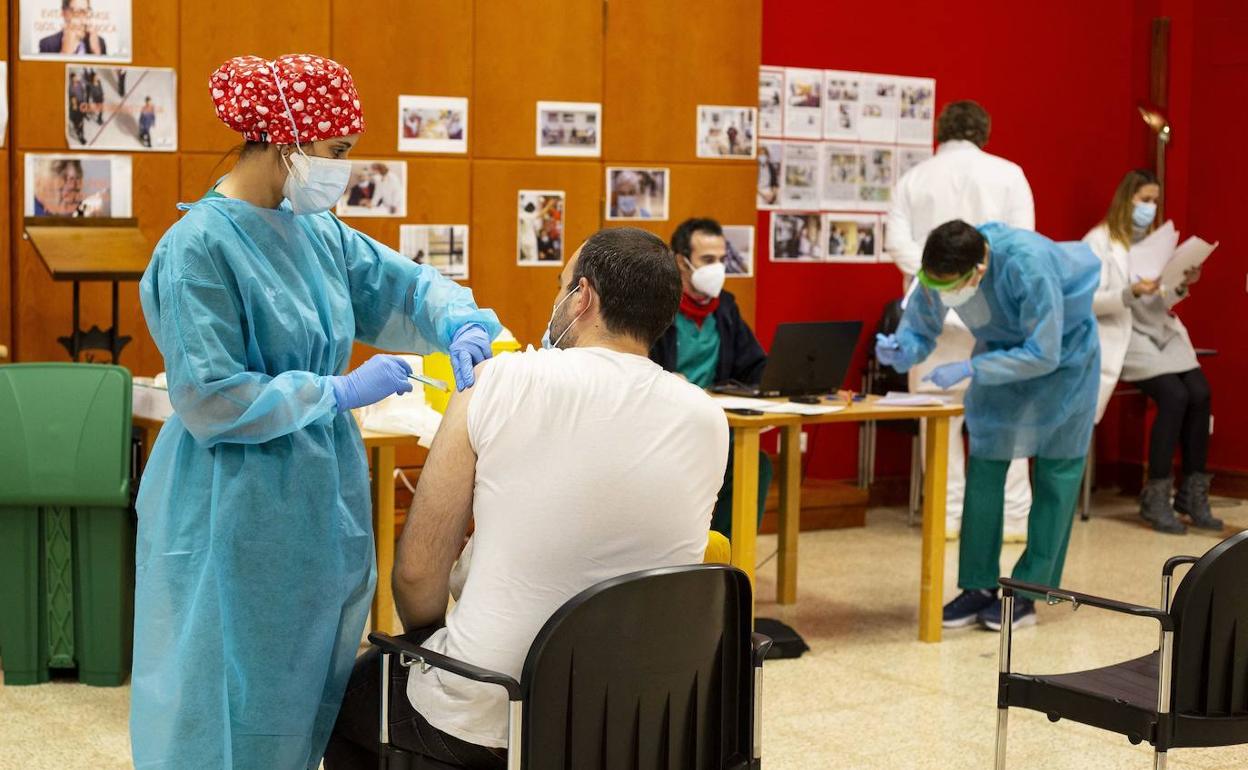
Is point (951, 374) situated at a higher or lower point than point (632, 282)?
lower

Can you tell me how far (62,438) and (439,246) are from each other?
5.97 ft

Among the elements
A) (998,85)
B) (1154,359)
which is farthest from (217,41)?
(1154,359)

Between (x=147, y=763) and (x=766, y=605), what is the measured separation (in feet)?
9.18

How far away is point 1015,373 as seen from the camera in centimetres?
435

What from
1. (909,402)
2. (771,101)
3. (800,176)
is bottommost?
(909,402)

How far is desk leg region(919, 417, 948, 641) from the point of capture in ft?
14.7

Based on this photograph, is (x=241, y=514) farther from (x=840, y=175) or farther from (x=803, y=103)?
(x=840, y=175)

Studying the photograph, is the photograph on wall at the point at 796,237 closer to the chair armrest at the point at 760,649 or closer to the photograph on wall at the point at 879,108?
the photograph on wall at the point at 879,108

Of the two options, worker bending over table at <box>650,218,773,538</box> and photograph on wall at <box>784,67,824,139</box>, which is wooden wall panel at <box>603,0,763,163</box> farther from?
worker bending over table at <box>650,218,773,538</box>

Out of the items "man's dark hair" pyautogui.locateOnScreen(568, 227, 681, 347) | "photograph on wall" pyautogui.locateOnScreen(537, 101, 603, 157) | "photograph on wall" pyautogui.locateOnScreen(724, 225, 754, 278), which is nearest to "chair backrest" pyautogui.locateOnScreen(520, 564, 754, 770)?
"man's dark hair" pyautogui.locateOnScreen(568, 227, 681, 347)

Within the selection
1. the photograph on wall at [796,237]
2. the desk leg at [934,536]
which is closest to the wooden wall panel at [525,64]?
the photograph on wall at [796,237]

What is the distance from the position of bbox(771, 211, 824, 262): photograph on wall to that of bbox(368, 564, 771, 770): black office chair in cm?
431

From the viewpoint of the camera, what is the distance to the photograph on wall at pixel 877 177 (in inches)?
258

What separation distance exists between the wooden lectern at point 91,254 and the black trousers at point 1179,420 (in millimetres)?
4161
